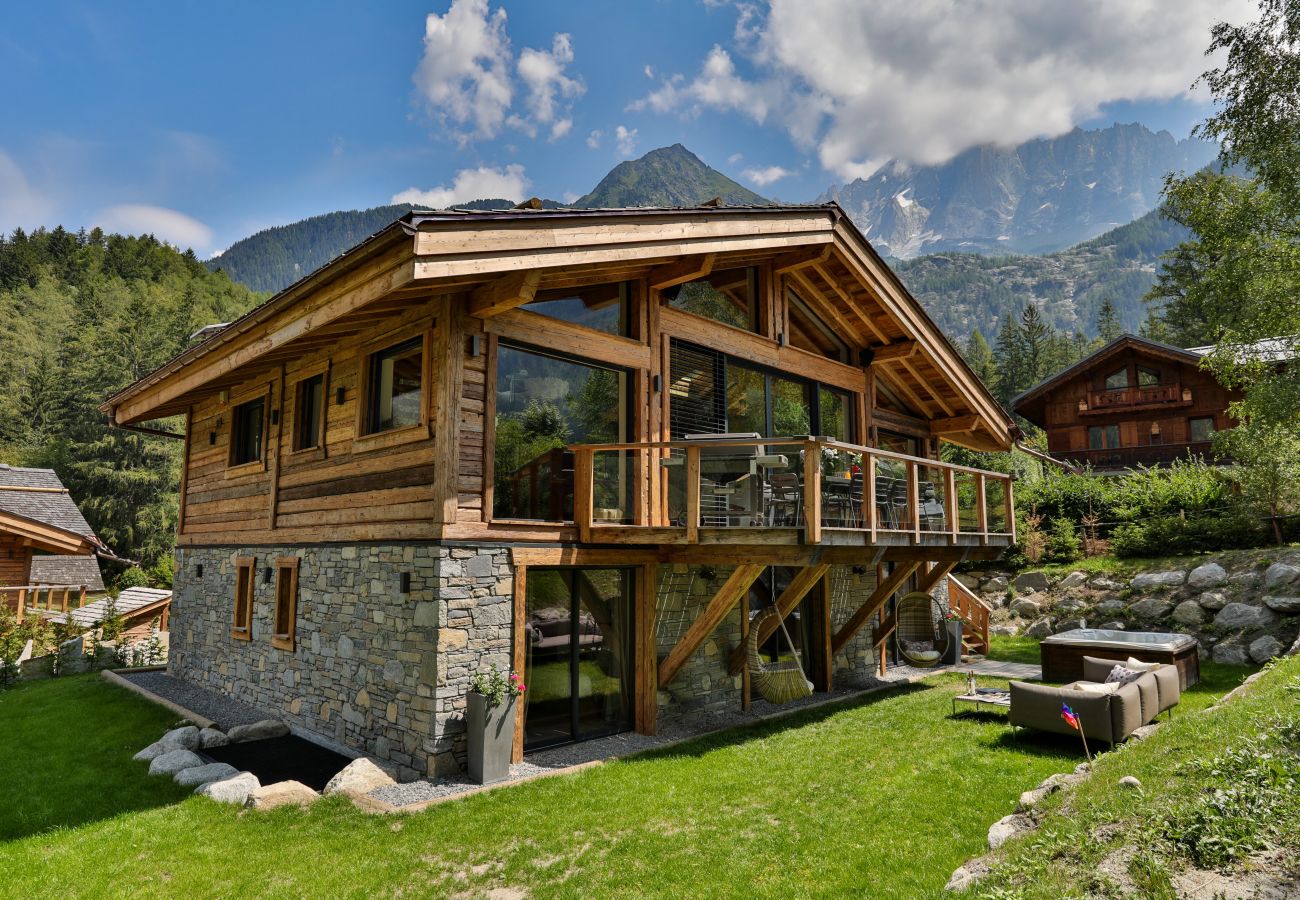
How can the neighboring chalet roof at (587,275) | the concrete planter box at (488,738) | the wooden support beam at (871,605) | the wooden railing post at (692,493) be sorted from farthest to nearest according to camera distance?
the wooden support beam at (871,605) → the wooden railing post at (692,493) → the concrete planter box at (488,738) → the neighboring chalet roof at (587,275)

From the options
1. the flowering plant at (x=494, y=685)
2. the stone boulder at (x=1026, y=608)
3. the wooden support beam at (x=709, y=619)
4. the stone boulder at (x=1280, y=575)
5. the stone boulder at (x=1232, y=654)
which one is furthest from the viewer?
the stone boulder at (x=1026, y=608)

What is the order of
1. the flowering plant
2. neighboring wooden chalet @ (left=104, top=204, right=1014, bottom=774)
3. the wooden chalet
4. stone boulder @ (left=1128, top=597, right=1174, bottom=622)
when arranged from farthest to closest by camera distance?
the wooden chalet < stone boulder @ (left=1128, top=597, right=1174, bottom=622) < neighboring wooden chalet @ (left=104, top=204, right=1014, bottom=774) < the flowering plant

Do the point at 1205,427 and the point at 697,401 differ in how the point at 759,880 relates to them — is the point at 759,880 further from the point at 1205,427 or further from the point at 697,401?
the point at 1205,427

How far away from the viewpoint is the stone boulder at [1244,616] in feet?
44.9

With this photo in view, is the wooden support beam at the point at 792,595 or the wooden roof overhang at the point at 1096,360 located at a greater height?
the wooden roof overhang at the point at 1096,360

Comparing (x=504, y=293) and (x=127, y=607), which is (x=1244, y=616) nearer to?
(x=504, y=293)

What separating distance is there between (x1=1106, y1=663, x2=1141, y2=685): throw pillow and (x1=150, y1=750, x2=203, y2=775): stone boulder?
10.2m

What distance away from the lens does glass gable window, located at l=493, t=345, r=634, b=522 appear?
26.8ft

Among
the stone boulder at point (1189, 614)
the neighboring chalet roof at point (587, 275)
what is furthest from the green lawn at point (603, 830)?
the stone boulder at point (1189, 614)

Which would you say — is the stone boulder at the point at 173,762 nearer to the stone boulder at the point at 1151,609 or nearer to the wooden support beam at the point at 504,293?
the wooden support beam at the point at 504,293

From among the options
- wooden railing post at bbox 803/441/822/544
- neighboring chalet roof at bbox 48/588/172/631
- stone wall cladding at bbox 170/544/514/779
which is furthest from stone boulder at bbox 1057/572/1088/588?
neighboring chalet roof at bbox 48/588/172/631

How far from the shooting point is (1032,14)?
7412 centimetres

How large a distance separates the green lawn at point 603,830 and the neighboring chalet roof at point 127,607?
32.3 feet

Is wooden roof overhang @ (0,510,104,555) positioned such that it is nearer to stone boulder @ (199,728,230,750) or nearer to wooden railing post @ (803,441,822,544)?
stone boulder @ (199,728,230,750)
